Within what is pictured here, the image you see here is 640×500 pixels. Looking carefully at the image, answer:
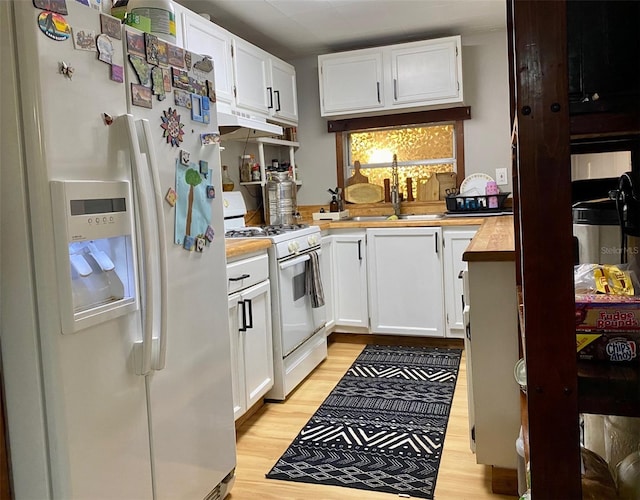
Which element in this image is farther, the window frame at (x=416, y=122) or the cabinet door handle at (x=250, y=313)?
the window frame at (x=416, y=122)

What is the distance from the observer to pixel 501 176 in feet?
13.8

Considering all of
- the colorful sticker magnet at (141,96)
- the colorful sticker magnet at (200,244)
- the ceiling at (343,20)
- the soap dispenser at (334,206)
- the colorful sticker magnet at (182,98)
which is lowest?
the colorful sticker magnet at (200,244)

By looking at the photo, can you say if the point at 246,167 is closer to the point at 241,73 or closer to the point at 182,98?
the point at 241,73

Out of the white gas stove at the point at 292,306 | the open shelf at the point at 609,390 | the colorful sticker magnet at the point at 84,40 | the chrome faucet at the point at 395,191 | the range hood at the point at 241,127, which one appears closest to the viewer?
the open shelf at the point at 609,390

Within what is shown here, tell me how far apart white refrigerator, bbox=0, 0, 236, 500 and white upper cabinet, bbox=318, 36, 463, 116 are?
2.53 metres

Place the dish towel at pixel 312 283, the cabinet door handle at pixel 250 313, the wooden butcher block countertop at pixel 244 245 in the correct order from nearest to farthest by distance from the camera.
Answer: the wooden butcher block countertop at pixel 244 245 → the cabinet door handle at pixel 250 313 → the dish towel at pixel 312 283

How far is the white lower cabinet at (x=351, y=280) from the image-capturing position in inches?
154

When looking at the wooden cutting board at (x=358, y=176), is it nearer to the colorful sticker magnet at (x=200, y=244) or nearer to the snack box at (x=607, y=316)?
the colorful sticker magnet at (x=200, y=244)

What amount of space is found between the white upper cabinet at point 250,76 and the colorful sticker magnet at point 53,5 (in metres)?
2.11

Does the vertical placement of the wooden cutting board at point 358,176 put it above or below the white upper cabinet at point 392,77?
below

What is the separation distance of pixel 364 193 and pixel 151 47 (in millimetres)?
3044

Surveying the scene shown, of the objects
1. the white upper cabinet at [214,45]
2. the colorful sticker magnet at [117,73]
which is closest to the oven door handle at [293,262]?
the white upper cabinet at [214,45]

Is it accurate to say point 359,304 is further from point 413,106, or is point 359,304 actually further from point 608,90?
point 608,90

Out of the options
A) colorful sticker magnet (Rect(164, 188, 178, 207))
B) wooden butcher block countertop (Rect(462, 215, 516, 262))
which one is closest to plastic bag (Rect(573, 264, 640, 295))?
wooden butcher block countertop (Rect(462, 215, 516, 262))
